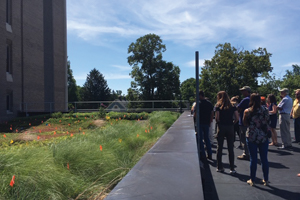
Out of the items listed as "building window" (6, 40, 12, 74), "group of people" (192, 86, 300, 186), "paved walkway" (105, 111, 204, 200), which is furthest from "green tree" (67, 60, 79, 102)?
"paved walkway" (105, 111, 204, 200)

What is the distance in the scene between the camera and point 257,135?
518 cm

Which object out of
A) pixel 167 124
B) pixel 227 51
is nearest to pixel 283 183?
pixel 167 124

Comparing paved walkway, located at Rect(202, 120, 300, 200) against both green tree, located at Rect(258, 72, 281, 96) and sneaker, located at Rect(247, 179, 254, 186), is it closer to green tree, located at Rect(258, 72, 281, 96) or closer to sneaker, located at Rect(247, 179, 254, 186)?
sneaker, located at Rect(247, 179, 254, 186)

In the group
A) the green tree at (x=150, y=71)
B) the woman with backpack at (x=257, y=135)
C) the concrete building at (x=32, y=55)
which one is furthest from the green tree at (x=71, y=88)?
the woman with backpack at (x=257, y=135)

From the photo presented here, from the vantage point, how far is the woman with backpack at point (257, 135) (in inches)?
203

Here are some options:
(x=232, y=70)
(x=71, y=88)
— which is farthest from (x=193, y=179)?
(x=71, y=88)

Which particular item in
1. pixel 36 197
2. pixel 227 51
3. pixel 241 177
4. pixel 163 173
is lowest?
pixel 241 177

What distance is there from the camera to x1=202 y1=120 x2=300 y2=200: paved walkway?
4.60 m

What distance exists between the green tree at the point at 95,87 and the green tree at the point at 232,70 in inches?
1467

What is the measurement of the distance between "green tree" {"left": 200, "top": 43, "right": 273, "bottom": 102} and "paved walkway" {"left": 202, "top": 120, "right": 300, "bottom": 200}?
30.6 meters

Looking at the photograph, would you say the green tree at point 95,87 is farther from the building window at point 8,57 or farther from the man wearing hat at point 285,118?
the man wearing hat at point 285,118

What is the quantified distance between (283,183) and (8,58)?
2494 cm

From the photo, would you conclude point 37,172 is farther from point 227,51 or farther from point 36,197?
point 227,51

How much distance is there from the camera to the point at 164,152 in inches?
181
